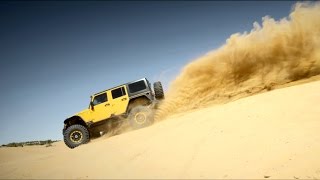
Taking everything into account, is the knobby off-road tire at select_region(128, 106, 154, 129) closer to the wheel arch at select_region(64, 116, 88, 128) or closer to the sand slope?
the wheel arch at select_region(64, 116, 88, 128)

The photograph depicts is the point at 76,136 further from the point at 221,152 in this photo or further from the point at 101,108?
the point at 221,152

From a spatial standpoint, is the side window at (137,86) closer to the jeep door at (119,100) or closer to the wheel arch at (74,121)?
the jeep door at (119,100)

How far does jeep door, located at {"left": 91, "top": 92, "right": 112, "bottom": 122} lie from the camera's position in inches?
439

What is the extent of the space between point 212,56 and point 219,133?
644cm

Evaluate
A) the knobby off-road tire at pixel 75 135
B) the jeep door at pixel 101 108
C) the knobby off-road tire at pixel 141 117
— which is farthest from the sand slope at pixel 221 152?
the knobby off-road tire at pixel 75 135

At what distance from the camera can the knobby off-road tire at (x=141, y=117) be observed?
10.6 metres

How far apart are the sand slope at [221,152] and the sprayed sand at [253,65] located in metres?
4.25

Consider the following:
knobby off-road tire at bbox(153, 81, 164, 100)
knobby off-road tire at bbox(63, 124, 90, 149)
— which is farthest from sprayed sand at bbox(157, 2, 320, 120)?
knobby off-road tire at bbox(63, 124, 90, 149)

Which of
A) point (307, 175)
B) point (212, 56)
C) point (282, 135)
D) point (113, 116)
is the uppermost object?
point (212, 56)

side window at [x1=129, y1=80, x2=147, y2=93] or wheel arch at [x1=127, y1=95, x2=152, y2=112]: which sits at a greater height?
side window at [x1=129, y1=80, x2=147, y2=93]

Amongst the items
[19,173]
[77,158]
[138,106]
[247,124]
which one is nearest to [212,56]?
[138,106]

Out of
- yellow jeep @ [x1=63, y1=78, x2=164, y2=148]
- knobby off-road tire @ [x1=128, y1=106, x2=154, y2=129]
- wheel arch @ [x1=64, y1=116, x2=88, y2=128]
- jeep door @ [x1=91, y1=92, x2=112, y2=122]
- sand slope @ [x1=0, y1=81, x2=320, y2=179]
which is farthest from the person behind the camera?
wheel arch @ [x1=64, y1=116, x2=88, y2=128]

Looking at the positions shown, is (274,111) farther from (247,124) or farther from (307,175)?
(307,175)

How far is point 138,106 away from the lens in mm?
10727
